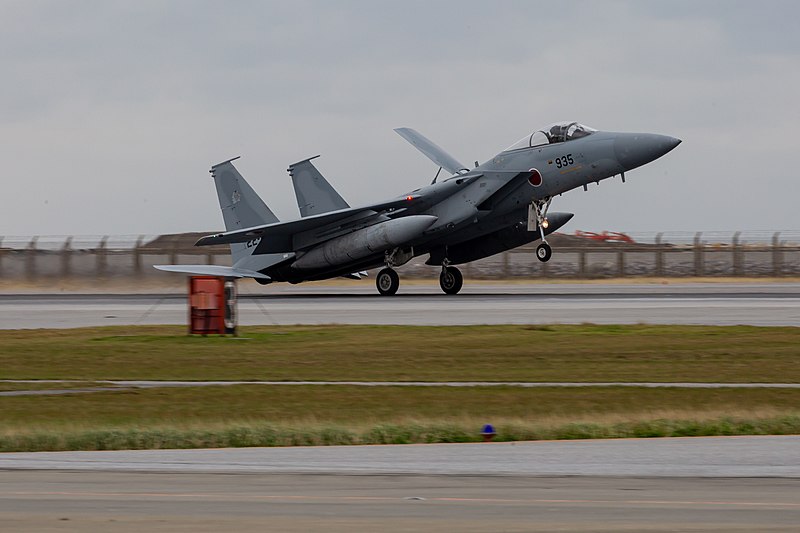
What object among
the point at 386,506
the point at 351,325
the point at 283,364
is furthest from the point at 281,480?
the point at 351,325

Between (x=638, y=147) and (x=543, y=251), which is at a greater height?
(x=638, y=147)

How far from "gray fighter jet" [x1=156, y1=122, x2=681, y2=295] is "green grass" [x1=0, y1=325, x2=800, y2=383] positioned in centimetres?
888

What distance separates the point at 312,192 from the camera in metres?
36.6

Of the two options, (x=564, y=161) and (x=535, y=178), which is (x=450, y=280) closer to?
(x=535, y=178)

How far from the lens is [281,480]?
855cm

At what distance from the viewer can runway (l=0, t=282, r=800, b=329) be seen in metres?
26.0

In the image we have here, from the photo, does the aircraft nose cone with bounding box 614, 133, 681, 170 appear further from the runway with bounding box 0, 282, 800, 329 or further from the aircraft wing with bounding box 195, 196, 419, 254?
the aircraft wing with bounding box 195, 196, 419, 254

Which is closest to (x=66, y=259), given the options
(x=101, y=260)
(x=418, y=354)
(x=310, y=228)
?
(x=101, y=260)

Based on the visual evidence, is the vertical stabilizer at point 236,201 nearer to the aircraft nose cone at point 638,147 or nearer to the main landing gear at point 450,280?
the main landing gear at point 450,280

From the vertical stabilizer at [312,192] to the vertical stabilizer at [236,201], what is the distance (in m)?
1.22

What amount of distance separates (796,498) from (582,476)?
5.34 ft

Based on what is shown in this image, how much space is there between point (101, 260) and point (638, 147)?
2420 cm

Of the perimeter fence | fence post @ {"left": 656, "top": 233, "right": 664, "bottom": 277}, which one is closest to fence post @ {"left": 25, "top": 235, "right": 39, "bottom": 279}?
the perimeter fence

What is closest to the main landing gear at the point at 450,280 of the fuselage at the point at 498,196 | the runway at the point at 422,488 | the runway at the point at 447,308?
the fuselage at the point at 498,196
